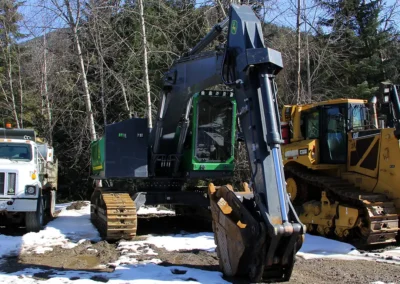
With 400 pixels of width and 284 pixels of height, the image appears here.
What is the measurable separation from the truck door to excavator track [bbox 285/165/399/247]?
1.68ft

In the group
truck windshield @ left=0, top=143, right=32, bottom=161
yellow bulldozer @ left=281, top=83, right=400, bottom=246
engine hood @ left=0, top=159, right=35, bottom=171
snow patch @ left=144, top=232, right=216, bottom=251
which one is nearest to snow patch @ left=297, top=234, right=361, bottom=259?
yellow bulldozer @ left=281, top=83, right=400, bottom=246

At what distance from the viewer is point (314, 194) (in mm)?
10781

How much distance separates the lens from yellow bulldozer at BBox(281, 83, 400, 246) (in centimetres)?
871

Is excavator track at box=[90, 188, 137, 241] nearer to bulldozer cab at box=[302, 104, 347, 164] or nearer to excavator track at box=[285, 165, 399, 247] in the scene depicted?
excavator track at box=[285, 165, 399, 247]

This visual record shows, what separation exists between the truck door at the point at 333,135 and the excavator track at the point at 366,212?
512 mm

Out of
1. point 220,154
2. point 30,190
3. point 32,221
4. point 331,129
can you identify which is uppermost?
point 331,129

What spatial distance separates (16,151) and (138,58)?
924 centimetres

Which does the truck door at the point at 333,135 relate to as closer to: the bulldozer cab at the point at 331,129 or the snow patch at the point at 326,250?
the bulldozer cab at the point at 331,129

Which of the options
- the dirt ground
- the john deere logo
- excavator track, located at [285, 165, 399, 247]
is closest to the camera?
the dirt ground

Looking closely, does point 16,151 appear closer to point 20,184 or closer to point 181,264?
point 20,184

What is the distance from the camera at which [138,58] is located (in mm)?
18922

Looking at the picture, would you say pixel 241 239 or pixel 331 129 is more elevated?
pixel 331 129

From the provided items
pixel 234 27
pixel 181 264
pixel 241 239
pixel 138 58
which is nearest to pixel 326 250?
pixel 181 264

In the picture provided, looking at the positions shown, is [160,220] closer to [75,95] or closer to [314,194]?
[314,194]
